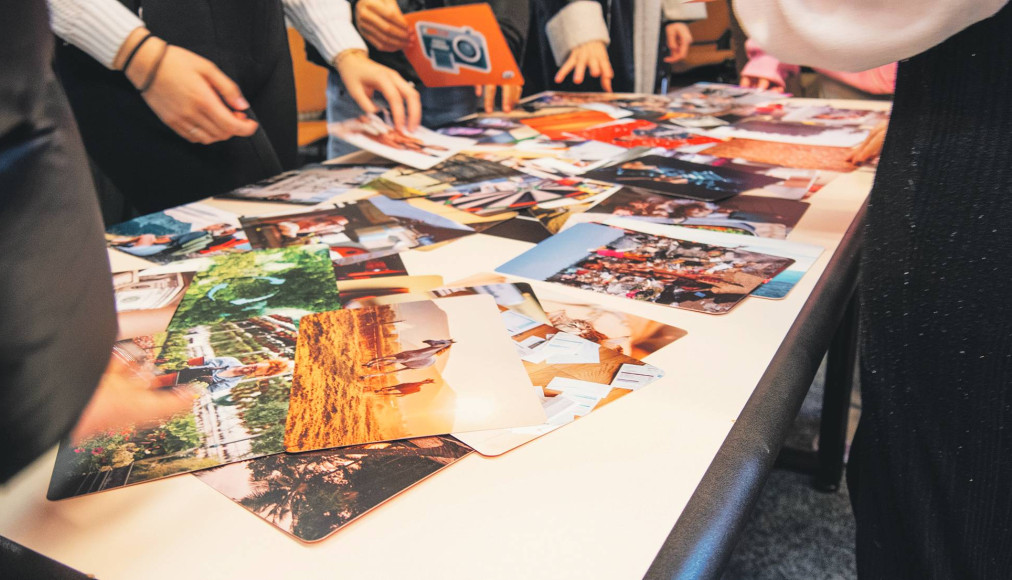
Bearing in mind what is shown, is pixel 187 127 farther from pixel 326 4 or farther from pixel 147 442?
pixel 147 442

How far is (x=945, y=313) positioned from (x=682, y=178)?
56 centimetres

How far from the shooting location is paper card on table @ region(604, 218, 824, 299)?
26.6 inches

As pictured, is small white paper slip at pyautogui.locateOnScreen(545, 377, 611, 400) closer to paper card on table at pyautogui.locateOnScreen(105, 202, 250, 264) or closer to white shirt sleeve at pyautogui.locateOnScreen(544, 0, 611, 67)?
paper card on table at pyautogui.locateOnScreen(105, 202, 250, 264)

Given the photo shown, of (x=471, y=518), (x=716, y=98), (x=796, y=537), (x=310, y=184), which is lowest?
(x=796, y=537)

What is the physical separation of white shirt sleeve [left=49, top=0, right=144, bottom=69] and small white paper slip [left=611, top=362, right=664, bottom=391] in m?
0.82

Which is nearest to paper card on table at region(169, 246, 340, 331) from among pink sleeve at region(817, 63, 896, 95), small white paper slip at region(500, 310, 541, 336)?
small white paper slip at region(500, 310, 541, 336)

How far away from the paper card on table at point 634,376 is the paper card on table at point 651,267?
0.12m

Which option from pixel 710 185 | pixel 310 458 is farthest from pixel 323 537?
pixel 710 185

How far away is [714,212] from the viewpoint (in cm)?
89

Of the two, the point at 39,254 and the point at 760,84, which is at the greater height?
the point at 760,84

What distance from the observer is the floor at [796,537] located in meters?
1.18

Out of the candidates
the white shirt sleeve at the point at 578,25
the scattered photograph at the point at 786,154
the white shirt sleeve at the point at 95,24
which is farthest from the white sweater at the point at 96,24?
the white shirt sleeve at the point at 578,25

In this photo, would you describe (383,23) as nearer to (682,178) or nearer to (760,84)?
(682,178)

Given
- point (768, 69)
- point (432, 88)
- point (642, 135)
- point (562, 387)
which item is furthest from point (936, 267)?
point (768, 69)
